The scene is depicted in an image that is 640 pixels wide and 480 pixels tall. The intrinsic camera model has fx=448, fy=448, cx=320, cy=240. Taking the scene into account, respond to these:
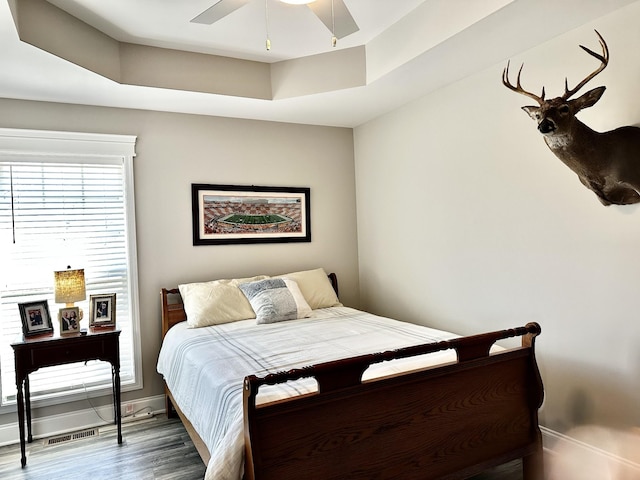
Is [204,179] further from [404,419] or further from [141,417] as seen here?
[404,419]

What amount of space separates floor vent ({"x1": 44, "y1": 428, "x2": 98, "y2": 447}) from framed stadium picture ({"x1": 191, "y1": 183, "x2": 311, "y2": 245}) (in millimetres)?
1600

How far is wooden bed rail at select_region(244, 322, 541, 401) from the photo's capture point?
5.37 feet

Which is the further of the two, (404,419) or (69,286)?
(69,286)

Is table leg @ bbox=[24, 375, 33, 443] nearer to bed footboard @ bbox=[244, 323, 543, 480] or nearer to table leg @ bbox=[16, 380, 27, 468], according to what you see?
table leg @ bbox=[16, 380, 27, 468]

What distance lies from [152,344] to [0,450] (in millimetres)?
1172

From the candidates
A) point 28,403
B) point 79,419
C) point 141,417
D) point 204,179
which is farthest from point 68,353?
point 204,179

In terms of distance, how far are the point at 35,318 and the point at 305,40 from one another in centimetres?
263

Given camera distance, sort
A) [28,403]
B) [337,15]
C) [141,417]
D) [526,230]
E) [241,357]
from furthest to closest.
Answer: [141,417]
[28,403]
[526,230]
[241,357]
[337,15]

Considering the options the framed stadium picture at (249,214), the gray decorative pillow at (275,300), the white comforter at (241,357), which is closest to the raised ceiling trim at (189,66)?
the framed stadium picture at (249,214)

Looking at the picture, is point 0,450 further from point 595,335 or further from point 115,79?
point 595,335

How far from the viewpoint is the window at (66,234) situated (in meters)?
3.21

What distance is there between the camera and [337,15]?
2.09 metres

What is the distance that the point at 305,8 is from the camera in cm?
266

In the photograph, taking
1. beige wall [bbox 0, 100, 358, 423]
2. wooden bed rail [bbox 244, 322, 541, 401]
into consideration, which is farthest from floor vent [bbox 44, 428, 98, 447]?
wooden bed rail [bbox 244, 322, 541, 401]
